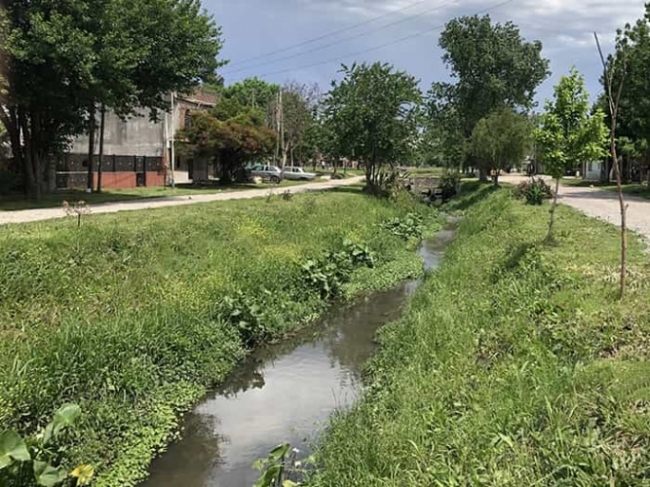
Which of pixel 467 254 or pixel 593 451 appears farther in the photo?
pixel 467 254

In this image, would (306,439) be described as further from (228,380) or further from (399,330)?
(399,330)

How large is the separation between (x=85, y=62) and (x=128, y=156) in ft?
61.5

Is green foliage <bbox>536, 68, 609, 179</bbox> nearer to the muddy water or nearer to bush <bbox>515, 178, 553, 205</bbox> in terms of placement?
the muddy water

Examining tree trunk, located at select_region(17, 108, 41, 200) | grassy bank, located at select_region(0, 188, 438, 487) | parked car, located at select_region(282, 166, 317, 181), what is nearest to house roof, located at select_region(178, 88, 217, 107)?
parked car, located at select_region(282, 166, 317, 181)

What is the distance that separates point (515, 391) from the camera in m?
6.37

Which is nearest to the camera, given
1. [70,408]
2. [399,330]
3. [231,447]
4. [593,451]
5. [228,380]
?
[593,451]

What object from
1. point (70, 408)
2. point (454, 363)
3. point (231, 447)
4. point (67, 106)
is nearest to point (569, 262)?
point (454, 363)

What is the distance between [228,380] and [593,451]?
20.7 feet

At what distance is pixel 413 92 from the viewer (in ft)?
114

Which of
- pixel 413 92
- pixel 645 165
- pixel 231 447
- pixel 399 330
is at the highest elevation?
pixel 413 92

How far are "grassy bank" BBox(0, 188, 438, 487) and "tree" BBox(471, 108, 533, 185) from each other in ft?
71.4

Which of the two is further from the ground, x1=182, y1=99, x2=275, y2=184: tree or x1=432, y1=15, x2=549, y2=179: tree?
x1=432, y1=15, x2=549, y2=179: tree

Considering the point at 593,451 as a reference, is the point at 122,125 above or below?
above

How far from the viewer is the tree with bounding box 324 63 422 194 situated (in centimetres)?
3384
